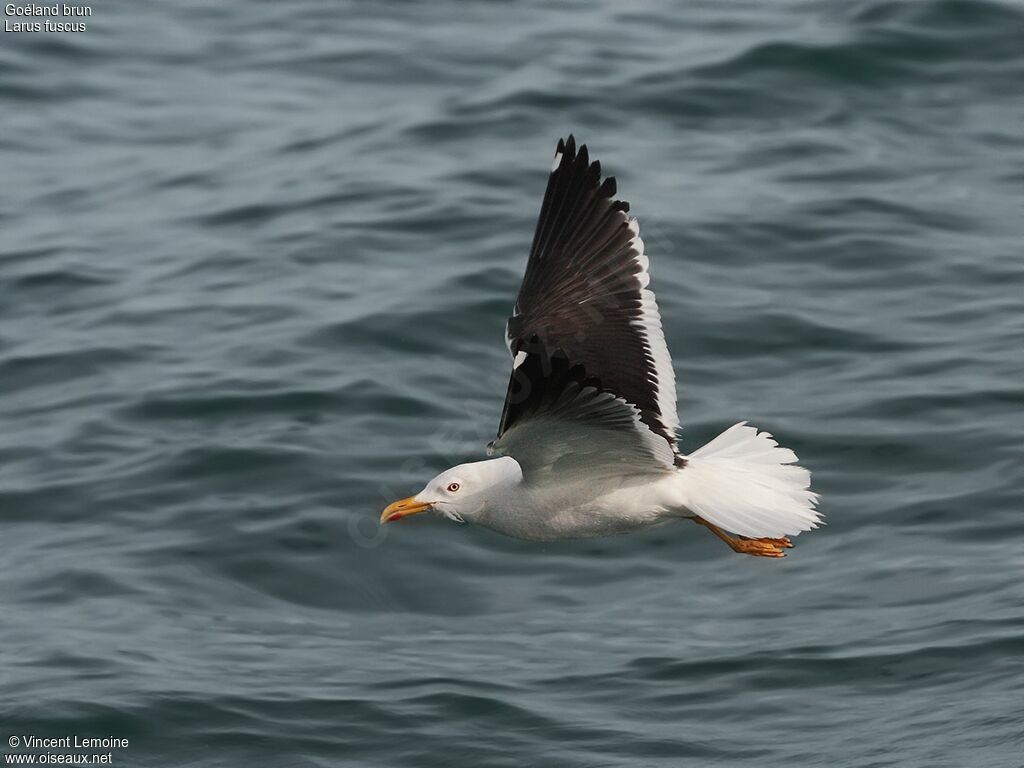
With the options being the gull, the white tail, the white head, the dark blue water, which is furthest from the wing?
the dark blue water

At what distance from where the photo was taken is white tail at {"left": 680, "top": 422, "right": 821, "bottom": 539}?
299 inches

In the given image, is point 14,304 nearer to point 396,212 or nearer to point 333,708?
point 396,212

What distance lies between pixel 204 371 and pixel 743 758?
5241 millimetres

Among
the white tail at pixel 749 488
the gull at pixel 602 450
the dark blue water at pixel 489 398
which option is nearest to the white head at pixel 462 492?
the gull at pixel 602 450

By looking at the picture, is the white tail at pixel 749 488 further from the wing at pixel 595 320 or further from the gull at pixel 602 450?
the wing at pixel 595 320

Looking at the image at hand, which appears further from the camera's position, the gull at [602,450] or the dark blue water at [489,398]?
the dark blue water at [489,398]

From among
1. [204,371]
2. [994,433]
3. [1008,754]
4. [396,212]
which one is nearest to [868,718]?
[1008,754]

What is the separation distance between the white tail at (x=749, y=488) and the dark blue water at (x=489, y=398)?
7.90 feet

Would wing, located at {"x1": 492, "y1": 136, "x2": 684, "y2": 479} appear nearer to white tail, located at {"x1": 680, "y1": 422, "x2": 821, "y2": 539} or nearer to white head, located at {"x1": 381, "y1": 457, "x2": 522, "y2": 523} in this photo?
white tail, located at {"x1": 680, "y1": 422, "x2": 821, "y2": 539}

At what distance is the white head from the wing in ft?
1.38

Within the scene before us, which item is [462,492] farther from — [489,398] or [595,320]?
[489,398]

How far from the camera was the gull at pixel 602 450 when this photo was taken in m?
7.66

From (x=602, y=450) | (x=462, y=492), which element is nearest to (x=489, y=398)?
(x=462, y=492)

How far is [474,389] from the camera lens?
12.8 m
